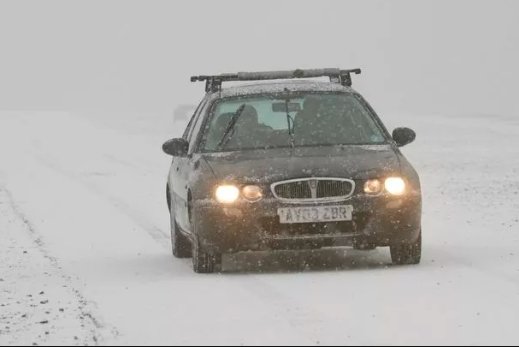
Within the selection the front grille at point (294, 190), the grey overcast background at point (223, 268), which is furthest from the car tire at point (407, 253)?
the front grille at point (294, 190)

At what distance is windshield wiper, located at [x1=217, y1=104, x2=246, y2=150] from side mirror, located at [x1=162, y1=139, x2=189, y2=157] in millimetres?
375

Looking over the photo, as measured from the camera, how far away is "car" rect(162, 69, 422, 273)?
9.26 m

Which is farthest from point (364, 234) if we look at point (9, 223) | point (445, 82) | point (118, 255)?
point (445, 82)

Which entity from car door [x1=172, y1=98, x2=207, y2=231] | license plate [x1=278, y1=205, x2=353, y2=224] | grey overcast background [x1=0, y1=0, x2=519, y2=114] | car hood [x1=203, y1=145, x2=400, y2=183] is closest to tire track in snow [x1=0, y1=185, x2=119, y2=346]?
car door [x1=172, y1=98, x2=207, y2=231]

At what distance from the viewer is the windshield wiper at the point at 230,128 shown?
10.4 metres

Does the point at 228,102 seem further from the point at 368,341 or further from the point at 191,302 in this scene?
the point at 368,341

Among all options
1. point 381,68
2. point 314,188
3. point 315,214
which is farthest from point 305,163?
point 381,68

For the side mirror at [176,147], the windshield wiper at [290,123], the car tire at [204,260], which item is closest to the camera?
the car tire at [204,260]

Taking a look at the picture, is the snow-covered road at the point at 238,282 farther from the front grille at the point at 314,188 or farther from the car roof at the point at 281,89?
the car roof at the point at 281,89

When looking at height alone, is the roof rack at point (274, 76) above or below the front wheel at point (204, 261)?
above

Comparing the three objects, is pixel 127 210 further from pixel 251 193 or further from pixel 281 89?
pixel 251 193

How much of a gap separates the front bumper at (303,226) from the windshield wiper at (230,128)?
111 centimetres

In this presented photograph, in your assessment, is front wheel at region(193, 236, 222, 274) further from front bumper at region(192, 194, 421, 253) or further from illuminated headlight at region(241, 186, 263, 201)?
illuminated headlight at region(241, 186, 263, 201)

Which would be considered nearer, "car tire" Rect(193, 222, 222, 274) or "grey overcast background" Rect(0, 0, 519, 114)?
"car tire" Rect(193, 222, 222, 274)
